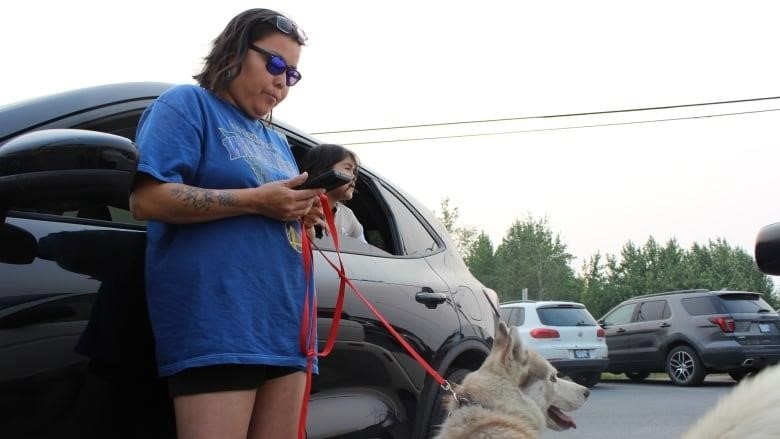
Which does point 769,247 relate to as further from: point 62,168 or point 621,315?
point 621,315

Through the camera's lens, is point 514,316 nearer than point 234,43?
No

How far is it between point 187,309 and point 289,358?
0.99ft

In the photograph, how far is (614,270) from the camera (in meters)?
67.9

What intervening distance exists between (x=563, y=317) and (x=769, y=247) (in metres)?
13.8

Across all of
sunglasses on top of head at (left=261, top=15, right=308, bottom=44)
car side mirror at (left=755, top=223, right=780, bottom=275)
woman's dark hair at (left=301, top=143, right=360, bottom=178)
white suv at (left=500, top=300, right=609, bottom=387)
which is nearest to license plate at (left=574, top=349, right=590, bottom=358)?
white suv at (left=500, top=300, right=609, bottom=387)

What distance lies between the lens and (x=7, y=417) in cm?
159

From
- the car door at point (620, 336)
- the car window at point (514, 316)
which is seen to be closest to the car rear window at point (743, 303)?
the car door at point (620, 336)

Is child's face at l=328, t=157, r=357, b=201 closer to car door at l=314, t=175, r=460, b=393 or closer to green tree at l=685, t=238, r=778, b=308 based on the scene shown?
car door at l=314, t=175, r=460, b=393

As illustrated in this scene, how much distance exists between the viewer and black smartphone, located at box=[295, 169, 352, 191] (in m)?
1.89

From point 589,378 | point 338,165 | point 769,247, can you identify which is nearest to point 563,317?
point 589,378

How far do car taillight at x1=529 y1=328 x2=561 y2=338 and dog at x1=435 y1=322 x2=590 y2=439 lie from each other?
10312 mm

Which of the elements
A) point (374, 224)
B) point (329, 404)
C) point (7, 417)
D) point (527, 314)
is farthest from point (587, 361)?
point (7, 417)

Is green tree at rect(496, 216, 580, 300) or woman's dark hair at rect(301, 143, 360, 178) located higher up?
green tree at rect(496, 216, 580, 300)

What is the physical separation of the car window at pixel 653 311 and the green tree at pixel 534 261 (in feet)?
148
